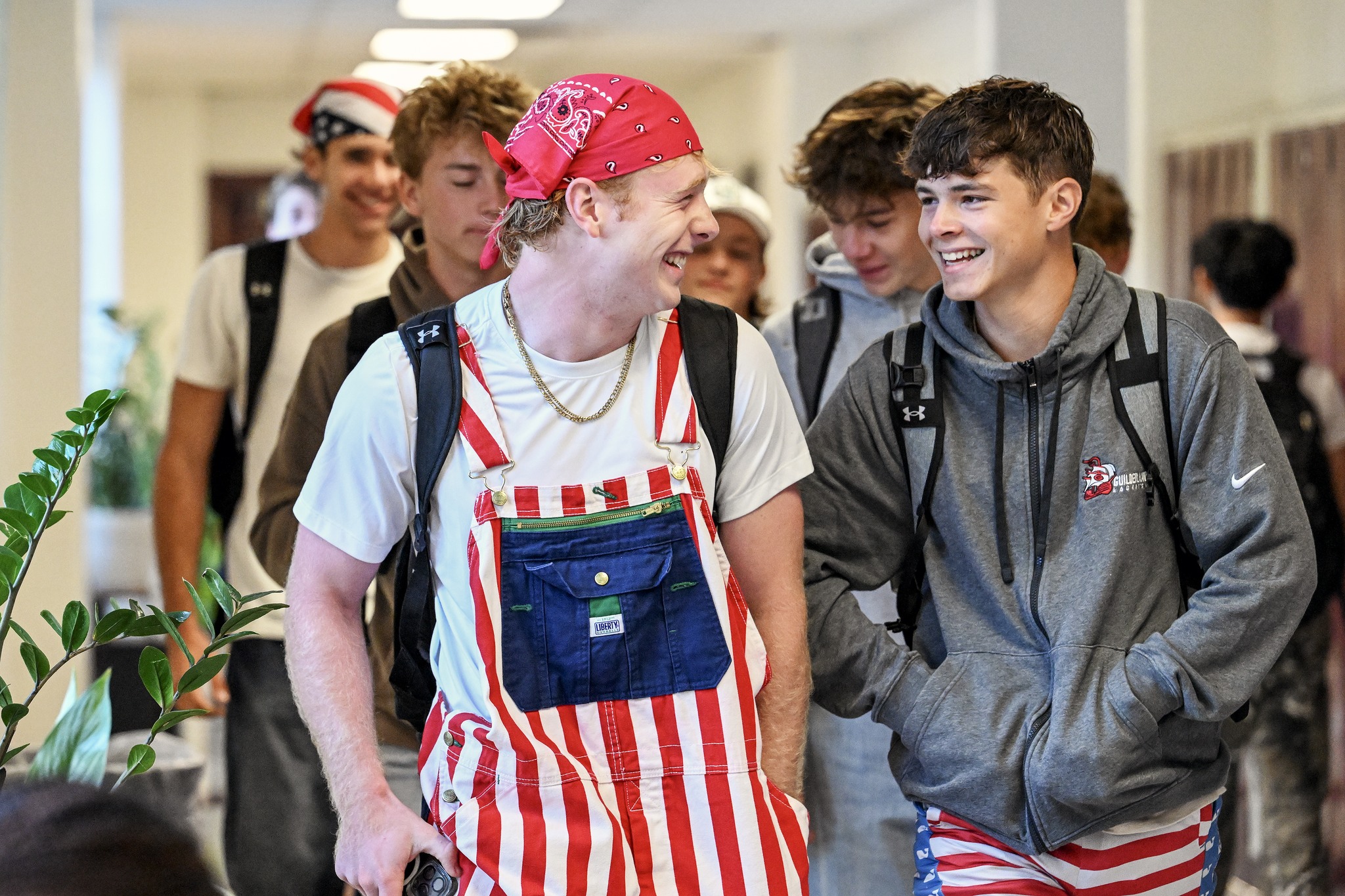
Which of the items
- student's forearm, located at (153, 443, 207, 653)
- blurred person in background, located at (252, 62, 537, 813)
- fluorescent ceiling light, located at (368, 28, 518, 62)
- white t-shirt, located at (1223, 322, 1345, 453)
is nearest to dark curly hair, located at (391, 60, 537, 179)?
blurred person in background, located at (252, 62, 537, 813)

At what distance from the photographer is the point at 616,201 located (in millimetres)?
1855

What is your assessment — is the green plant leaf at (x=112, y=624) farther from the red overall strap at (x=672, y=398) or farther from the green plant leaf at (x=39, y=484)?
the red overall strap at (x=672, y=398)

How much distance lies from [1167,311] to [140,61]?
9.29 m

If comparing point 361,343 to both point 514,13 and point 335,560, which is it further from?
point 514,13

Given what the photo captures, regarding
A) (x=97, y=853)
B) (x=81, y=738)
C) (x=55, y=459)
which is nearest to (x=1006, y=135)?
(x=55, y=459)

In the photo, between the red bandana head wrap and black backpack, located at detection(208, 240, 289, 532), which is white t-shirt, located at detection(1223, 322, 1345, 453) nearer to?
black backpack, located at detection(208, 240, 289, 532)

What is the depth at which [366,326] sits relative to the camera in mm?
2609

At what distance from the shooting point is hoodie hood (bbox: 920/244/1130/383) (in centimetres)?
206

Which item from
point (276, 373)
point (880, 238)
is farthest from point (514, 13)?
point (880, 238)

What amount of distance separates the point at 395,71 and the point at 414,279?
7.79 m

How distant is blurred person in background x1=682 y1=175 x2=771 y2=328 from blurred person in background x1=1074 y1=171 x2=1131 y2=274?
72cm

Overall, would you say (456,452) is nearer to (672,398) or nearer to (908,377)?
(672,398)

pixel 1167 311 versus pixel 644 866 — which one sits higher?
pixel 1167 311

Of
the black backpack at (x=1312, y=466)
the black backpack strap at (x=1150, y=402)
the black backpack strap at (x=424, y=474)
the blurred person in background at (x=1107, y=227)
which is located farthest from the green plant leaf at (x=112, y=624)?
the black backpack at (x=1312, y=466)
